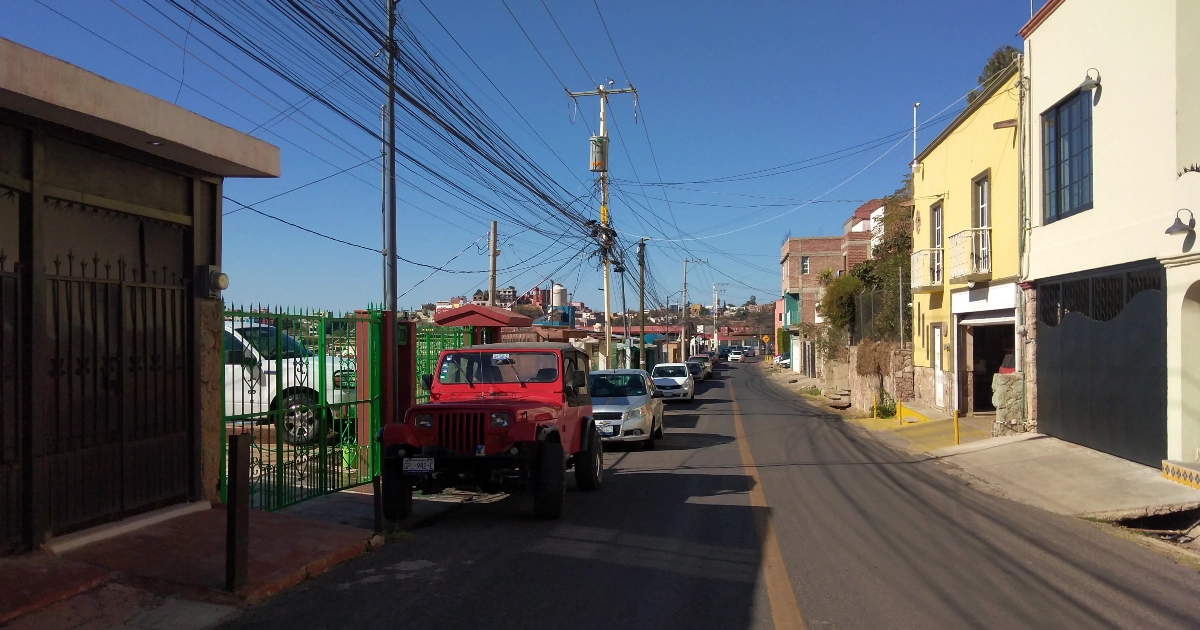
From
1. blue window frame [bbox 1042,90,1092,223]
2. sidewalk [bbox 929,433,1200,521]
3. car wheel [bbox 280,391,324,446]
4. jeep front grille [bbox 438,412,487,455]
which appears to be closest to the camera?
jeep front grille [bbox 438,412,487,455]

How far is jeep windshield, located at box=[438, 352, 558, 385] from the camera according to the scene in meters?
10.8

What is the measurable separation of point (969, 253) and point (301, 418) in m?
14.8

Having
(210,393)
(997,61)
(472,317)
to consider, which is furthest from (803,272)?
(210,393)

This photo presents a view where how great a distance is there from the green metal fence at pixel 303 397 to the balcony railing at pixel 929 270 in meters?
16.1

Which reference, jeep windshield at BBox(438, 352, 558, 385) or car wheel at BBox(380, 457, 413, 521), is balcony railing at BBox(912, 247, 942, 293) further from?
car wheel at BBox(380, 457, 413, 521)

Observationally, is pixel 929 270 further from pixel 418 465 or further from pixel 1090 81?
pixel 418 465

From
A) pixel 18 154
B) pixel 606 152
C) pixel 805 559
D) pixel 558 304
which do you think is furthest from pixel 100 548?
pixel 558 304

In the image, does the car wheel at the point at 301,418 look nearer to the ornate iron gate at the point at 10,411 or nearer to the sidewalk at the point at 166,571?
the sidewalk at the point at 166,571

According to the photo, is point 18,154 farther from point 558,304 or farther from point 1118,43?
point 558,304

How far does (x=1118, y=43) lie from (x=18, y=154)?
550 inches

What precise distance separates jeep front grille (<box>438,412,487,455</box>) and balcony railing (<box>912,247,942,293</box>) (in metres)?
16.6

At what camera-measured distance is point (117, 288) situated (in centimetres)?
761

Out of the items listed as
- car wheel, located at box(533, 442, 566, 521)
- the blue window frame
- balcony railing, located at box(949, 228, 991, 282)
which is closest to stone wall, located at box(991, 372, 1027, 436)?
balcony railing, located at box(949, 228, 991, 282)

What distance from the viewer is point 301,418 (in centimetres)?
964
